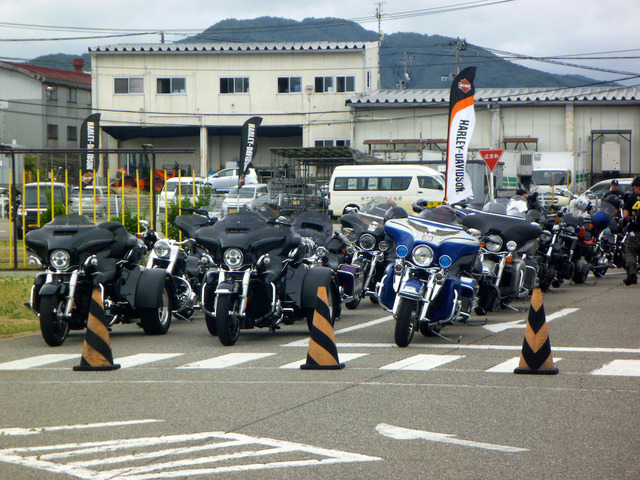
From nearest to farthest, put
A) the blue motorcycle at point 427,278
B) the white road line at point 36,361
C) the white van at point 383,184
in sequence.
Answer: the white road line at point 36,361, the blue motorcycle at point 427,278, the white van at point 383,184

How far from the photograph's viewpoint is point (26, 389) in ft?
26.2

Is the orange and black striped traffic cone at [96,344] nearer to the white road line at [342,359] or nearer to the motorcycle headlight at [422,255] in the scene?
the white road line at [342,359]

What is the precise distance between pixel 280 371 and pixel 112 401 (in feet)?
6.12

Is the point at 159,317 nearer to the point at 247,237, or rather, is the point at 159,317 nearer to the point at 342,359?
the point at 247,237

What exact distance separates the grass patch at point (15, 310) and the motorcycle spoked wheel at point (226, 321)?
316cm

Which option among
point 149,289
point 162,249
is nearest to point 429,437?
point 149,289

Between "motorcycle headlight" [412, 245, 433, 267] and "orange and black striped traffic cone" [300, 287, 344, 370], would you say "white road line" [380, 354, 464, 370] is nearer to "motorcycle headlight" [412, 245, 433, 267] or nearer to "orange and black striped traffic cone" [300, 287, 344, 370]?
"orange and black striped traffic cone" [300, 287, 344, 370]

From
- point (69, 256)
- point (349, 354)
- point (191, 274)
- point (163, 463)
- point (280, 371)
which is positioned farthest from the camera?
point (191, 274)

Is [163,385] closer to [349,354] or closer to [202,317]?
[349,354]

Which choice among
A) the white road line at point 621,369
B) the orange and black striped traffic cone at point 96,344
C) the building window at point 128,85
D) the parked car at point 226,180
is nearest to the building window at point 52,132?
the building window at point 128,85

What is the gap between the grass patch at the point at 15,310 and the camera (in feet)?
40.0

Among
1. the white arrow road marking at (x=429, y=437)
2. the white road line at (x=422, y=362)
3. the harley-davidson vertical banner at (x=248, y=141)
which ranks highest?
the harley-davidson vertical banner at (x=248, y=141)

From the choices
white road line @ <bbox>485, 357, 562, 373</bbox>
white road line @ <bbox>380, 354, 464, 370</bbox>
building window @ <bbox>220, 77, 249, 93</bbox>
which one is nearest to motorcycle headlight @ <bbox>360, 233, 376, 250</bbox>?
white road line @ <bbox>380, 354, 464, 370</bbox>

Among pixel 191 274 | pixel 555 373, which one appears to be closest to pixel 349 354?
pixel 555 373
